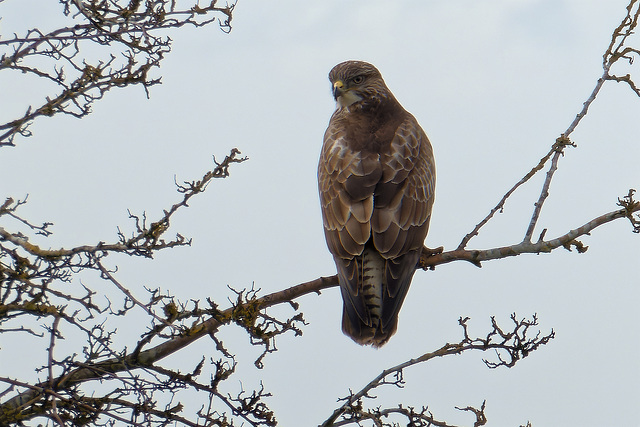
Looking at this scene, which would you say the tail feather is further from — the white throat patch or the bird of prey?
the white throat patch

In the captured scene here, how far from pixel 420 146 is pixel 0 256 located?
335cm

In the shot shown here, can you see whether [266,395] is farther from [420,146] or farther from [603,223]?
[420,146]

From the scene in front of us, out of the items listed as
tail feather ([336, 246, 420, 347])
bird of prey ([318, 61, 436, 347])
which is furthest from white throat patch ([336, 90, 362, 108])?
tail feather ([336, 246, 420, 347])

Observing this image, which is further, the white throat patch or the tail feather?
the white throat patch

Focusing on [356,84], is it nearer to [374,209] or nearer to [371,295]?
[374,209]

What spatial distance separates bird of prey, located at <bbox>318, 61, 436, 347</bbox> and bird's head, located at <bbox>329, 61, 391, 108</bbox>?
369mm

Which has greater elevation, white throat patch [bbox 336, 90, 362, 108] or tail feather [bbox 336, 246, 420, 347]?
white throat patch [bbox 336, 90, 362, 108]

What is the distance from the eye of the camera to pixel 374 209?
5.57m

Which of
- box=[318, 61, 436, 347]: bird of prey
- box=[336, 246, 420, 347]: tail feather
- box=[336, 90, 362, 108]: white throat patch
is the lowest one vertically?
box=[336, 246, 420, 347]: tail feather

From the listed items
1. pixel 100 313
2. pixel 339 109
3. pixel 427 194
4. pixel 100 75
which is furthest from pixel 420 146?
pixel 100 313

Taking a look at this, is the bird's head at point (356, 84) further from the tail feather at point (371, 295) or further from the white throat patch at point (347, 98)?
the tail feather at point (371, 295)

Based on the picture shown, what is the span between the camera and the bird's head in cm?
728

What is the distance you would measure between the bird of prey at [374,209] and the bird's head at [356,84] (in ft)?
1.21

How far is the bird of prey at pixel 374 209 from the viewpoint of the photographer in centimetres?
532
